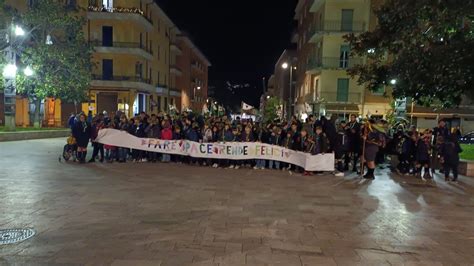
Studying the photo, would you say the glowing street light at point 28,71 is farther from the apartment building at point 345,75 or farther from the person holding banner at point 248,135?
the apartment building at point 345,75

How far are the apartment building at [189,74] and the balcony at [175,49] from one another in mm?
991

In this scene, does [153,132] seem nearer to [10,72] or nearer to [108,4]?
[10,72]

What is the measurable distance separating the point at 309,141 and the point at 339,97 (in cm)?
2994

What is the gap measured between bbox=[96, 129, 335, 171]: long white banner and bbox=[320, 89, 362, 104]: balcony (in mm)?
29055

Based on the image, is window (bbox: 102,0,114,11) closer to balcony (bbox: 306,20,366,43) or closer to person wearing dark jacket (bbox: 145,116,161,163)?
balcony (bbox: 306,20,366,43)

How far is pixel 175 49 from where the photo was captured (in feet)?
210

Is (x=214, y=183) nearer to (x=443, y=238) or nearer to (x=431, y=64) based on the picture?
(x=443, y=238)

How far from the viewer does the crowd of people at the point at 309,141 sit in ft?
43.9

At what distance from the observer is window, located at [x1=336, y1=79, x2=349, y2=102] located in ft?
138

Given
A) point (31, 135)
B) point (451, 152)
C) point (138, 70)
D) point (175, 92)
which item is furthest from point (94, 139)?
point (175, 92)

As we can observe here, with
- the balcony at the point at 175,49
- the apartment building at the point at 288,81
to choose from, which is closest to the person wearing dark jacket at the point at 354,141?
the balcony at the point at 175,49

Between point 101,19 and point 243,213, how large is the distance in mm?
40306

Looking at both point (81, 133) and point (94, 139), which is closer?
point (81, 133)

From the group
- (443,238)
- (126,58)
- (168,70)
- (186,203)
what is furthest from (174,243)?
(168,70)
